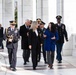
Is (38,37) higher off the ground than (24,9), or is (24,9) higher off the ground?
(24,9)

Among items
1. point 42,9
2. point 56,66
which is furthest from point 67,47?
point 42,9

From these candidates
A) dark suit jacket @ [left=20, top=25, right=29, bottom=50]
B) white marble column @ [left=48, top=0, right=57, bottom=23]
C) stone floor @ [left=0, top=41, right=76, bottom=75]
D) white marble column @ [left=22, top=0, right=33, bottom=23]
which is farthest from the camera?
white marble column @ [left=22, top=0, right=33, bottom=23]

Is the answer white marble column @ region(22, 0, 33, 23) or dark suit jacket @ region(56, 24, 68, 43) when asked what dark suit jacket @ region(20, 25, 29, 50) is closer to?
dark suit jacket @ region(56, 24, 68, 43)

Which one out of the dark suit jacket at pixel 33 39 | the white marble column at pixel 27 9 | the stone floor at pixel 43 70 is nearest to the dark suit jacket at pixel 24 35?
the stone floor at pixel 43 70

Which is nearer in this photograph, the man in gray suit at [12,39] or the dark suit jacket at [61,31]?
the man in gray suit at [12,39]

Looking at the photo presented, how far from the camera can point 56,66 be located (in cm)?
1524

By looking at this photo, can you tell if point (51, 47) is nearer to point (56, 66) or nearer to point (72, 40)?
point (56, 66)

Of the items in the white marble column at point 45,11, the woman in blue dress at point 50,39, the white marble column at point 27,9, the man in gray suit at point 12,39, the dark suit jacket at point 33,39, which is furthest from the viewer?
the white marble column at point 45,11

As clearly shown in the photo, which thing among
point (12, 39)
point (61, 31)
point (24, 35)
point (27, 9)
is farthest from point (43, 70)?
point (27, 9)

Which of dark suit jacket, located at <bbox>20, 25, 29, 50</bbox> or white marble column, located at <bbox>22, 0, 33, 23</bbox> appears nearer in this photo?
dark suit jacket, located at <bbox>20, 25, 29, 50</bbox>

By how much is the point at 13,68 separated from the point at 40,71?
1142mm

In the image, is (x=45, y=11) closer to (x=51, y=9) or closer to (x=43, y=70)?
(x=51, y=9)

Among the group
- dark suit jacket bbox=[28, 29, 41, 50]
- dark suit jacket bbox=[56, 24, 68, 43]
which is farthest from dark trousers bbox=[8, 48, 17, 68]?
dark suit jacket bbox=[56, 24, 68, 43]

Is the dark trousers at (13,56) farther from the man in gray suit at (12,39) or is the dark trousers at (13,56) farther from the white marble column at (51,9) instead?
the white marble column at (51,9)
